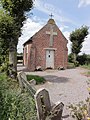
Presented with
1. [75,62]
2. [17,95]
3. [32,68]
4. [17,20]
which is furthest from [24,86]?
[75,62]

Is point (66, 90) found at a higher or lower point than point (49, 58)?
lower

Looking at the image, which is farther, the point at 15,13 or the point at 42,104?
the point at 15,13

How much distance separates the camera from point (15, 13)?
15.1 meters

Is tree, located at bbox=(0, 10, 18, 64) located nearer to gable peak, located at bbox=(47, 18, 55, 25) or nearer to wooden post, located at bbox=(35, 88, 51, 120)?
wooden post, located at bbox=(35, 88, 51, 120)

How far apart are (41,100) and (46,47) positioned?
22.4 metres

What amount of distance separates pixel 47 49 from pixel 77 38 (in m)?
7.27

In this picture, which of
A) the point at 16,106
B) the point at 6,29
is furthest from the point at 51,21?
the point at 16,106

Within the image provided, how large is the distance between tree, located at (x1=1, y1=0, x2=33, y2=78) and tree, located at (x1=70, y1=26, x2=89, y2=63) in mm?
17315

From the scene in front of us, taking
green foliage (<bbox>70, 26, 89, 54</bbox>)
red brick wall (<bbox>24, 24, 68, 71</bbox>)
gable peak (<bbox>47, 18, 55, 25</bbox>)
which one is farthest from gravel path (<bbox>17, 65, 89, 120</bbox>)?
green foliage (<bbox>70, 26, 89, 54</bbox>)

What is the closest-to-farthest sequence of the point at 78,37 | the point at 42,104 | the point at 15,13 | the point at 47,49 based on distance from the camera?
the point at 42,104
the point at 15,13
the point at 47,49
the point at 78,37

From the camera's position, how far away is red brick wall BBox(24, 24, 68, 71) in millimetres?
25547

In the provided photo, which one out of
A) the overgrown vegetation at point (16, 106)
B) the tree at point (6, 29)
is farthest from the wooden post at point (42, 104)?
the tree at point (6, 29)

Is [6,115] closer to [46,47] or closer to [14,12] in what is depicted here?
[14,12]

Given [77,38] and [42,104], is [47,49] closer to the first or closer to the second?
[77,38]
